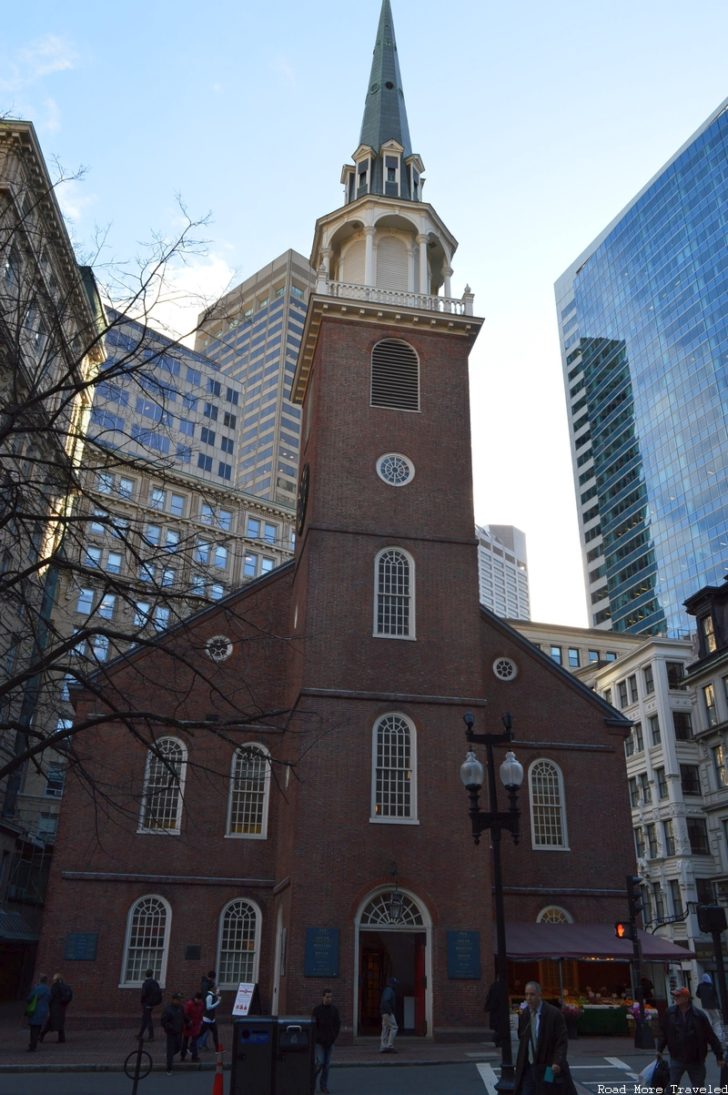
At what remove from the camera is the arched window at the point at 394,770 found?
2408 cm

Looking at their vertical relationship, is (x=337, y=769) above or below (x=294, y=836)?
above

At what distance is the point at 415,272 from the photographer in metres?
32.9

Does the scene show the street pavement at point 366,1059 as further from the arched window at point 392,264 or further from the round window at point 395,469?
the arched window at point 392,264

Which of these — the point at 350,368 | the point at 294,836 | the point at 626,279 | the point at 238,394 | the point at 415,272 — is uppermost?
the point at 626,279

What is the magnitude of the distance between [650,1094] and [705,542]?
7802 cm

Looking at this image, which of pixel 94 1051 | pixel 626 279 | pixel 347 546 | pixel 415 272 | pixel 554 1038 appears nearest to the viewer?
pixel 554 1038

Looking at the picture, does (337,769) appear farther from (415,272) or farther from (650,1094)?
(415,272)

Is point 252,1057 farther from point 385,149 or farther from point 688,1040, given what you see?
point 385,149

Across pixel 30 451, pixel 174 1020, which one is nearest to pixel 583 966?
pixel 174 1020

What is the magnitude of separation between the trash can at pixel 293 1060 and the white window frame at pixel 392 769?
10.7 metres

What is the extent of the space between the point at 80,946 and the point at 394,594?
1273cm

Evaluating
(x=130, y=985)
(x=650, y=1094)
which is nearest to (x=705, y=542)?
(x=130, y=985)

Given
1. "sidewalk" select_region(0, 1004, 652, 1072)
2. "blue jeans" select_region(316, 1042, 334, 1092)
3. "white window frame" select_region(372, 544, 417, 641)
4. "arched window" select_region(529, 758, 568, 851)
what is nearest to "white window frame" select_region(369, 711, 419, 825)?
"white window frame" select_region(372, 544, 417, 641)

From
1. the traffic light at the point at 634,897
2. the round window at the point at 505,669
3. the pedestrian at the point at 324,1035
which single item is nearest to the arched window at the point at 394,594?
the round window at the point at 505,669
